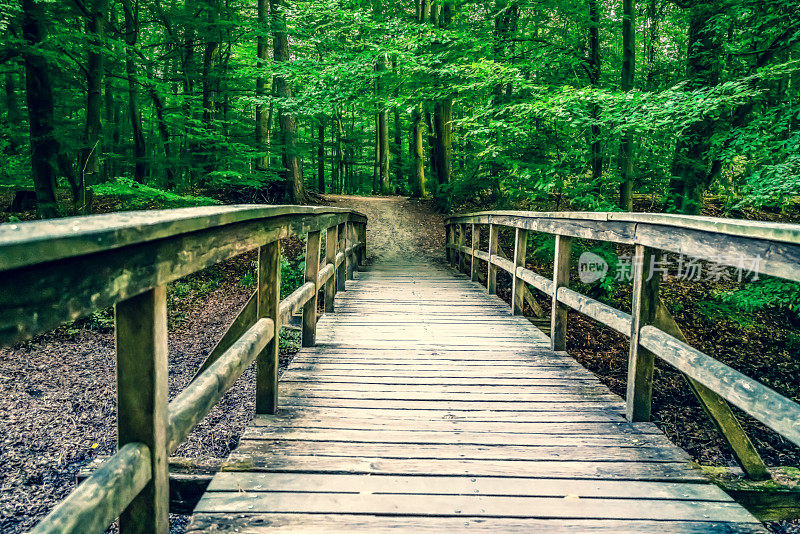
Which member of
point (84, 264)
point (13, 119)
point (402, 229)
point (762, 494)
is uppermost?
point (13, 119)

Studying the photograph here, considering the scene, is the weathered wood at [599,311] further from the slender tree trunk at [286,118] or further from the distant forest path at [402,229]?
the slender tree trunk at [286,118]

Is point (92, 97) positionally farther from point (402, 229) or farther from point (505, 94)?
point (505, 94)

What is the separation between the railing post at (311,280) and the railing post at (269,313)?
3.70 ft

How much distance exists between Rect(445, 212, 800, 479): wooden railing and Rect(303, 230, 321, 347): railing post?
81.9 inches

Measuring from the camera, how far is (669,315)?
270 cm

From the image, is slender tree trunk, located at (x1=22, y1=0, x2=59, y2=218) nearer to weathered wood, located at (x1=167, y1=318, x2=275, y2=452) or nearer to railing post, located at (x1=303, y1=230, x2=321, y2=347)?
railing post, located at (x1=303, y1=230, x2=321, y2=347)

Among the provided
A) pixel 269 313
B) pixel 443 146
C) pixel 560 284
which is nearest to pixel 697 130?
pixel 560 284

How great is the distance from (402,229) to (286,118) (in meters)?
4.90

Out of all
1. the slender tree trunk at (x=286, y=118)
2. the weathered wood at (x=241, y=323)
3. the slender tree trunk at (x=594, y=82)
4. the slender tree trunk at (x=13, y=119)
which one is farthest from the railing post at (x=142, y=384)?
the slender tree trunk at (x=13, y=119)

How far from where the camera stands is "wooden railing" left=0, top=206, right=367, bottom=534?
896mm

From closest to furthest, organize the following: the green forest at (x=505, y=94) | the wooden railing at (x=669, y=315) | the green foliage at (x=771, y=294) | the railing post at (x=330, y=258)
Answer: the wooden railing at (x=669, y=315) < the railing post at (x=330, y=258) < the green forest at (x=505, y=94) < the green foliage at (x=771, y=294)

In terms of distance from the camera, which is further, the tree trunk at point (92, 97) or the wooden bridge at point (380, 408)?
the tree trunk at point (92, 97)

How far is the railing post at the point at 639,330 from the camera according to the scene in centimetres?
275

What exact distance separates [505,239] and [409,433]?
1201cm
